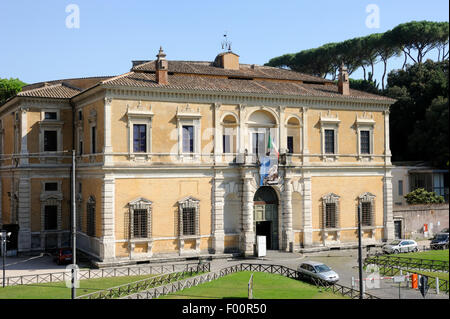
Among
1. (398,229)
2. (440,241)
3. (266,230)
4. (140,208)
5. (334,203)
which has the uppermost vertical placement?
(140,208)

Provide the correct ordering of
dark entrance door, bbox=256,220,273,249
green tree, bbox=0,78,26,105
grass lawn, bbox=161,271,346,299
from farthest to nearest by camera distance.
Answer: green tree, bbox=0,78,26,105 → dark entrance door, bbox=256,220,273,249 → grass lawn, bbox=161,271,346,299

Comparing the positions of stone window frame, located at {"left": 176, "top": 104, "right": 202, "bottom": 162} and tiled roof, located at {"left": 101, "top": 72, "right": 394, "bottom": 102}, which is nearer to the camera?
tiled roof, located at {"left": 101, "top": 72, "right": 394, "bottom": 102}

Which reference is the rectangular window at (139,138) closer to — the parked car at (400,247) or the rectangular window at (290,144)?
the rectangular window at (290,144)

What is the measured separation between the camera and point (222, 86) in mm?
39969

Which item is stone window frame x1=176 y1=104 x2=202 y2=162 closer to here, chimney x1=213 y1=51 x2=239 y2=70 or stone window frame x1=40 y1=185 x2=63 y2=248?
chimney x1=213 y1=51 x2=239 y2=70

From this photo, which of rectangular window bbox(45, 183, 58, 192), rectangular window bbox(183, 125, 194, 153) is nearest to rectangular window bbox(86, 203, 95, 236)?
rectangular window bbox(45, 183, 58, 192)

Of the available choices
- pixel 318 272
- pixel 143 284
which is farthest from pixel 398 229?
pixel 143 284

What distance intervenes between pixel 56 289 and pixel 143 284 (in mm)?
4849

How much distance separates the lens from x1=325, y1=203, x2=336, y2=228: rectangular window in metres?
42.1

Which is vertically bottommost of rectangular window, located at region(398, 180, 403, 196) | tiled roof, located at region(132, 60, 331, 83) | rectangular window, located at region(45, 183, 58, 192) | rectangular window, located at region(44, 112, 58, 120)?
rectangular window, located at region(398, 180, 403, 196)

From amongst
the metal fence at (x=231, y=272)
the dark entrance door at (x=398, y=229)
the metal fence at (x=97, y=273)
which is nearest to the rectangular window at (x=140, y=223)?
the metal fence at (x=97, y=273)

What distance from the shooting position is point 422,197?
48.3m

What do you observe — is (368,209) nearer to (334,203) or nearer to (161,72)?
(334,203)

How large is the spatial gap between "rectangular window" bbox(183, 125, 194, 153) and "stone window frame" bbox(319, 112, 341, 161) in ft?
36.9
